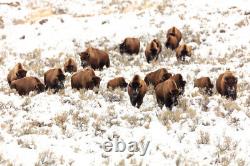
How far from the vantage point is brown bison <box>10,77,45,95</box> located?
12820 mm

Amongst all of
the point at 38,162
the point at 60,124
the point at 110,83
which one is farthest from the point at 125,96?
the point at 38,162

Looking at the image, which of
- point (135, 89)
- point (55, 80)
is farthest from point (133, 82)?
point (55, 80)

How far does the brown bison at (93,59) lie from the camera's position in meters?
15.2

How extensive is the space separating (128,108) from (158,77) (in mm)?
1773

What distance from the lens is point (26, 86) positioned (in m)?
12.8

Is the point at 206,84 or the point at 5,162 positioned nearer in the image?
the point at 5,162

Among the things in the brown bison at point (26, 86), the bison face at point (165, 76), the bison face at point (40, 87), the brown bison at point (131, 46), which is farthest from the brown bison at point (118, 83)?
the brown bison at point (131, 46)

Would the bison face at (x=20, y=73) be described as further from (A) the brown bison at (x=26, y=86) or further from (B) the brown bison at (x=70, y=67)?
(B) the brown bison at (x=70, y=67)

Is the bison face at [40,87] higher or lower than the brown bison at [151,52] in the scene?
lower

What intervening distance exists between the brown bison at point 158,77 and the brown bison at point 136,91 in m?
1.13

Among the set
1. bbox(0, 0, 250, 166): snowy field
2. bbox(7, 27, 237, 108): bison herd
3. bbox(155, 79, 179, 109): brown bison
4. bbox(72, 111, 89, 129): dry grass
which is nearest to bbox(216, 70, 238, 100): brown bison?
bbox(7, 27, 237, 108): bison herd

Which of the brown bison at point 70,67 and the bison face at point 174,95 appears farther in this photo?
the brown bison at point 70,67

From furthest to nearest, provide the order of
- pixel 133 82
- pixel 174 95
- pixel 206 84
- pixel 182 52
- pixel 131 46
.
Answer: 1. pixel 131 46
2. pixel 182 52
3. pixel 206 84
4. pixel 133 82
5. pixel 174 95

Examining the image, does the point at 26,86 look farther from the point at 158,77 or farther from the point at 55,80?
the point at 158,77
